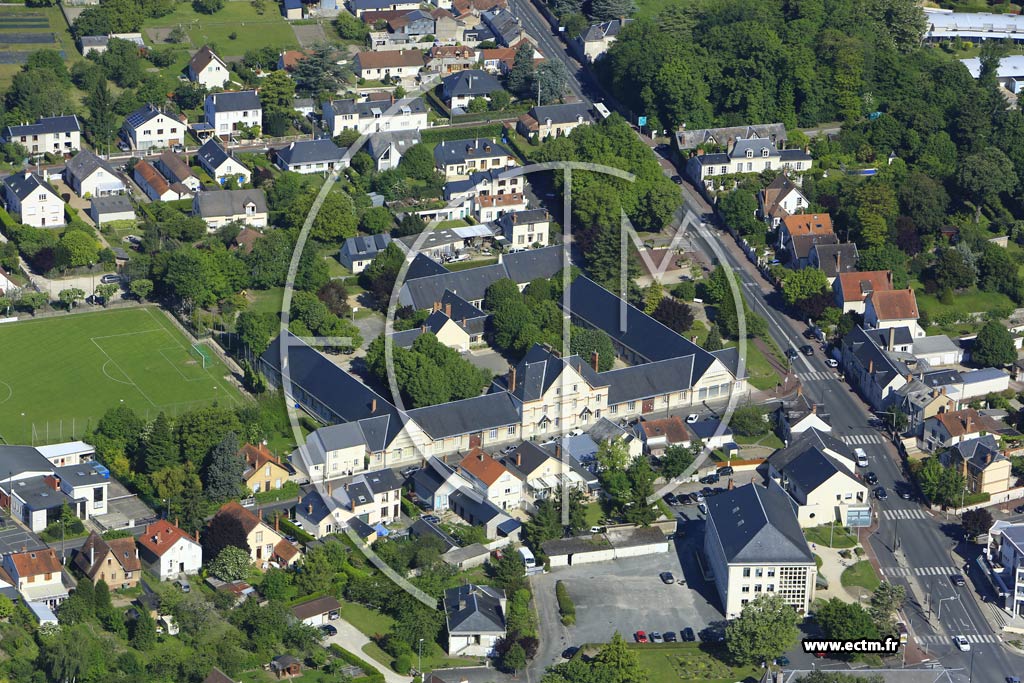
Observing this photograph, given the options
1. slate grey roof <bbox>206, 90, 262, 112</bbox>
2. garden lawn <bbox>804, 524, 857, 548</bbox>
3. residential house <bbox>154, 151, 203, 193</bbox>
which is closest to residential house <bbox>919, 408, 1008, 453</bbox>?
garden lawn <bbox>804, 524, 857, 548</bbox>

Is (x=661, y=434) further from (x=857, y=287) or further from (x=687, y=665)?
(x=857, y=287)

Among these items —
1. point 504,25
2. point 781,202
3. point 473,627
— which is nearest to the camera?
point 473,627

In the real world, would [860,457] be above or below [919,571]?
above

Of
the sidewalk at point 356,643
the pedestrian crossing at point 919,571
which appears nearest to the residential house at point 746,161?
the pedestrian crossing at point 919,571

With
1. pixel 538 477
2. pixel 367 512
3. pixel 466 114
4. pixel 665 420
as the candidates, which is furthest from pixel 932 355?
pixel 466 114

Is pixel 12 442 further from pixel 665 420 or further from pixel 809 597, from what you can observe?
pixel 809 597

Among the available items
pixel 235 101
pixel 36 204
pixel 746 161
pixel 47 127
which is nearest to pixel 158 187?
pixel 36 204

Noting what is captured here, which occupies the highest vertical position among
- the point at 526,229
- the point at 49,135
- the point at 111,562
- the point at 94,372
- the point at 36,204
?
the point at 49,135

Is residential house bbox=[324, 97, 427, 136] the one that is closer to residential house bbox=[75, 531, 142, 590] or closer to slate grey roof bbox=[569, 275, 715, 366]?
slate grey roof bbox=[569, 275, 715, 366]
